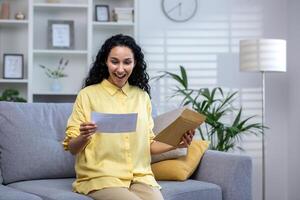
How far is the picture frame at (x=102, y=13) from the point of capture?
174 inches

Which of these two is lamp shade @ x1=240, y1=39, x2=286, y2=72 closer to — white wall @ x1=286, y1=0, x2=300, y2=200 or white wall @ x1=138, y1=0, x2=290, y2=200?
white wall @ x1=286, y1=0, x2=300, y2=200

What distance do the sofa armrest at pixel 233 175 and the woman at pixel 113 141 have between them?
516mm

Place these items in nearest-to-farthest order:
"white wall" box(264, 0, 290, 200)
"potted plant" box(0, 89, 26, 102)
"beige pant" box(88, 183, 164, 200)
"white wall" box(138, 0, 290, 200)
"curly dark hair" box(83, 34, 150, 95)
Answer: "beige pant" box(88, 183, 164, 200) < "curly dark hair" box(83, 34, 150, 95) < "potted plant" box(0, 89, 26, 102) < "white wall" box(138, 0, 290, 200) < "white wall" box(264, 0, 290, 200)

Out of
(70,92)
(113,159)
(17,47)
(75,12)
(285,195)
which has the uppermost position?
(75,12)

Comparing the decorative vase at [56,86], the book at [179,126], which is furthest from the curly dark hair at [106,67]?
the decorative vase at [56,86]

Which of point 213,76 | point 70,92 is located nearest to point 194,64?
point 213,76

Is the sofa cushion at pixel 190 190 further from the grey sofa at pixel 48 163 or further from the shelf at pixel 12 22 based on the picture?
the shelf at pixel 12 22

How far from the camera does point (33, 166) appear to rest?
2645mm

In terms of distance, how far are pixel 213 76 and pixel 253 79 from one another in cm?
38

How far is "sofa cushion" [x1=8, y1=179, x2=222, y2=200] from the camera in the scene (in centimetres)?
227

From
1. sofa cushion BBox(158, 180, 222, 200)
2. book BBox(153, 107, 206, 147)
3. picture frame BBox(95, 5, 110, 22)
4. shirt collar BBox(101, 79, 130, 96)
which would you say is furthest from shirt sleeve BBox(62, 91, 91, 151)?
picture frame BBox(95, 5, 110, 22)

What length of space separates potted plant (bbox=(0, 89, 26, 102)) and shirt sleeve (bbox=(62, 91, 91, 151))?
1958mm

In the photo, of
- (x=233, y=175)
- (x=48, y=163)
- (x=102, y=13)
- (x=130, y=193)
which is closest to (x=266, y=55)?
(x=233, y=175)

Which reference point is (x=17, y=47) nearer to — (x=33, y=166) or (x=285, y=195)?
(x=33, y=166)
